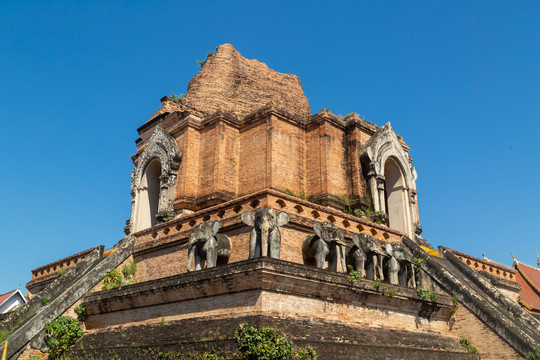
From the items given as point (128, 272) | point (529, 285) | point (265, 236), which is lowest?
point (265, 236)

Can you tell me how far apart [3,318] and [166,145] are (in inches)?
295

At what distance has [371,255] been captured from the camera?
39.4ft

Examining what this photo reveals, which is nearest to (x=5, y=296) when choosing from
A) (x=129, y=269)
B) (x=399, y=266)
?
(x=129, y=269)

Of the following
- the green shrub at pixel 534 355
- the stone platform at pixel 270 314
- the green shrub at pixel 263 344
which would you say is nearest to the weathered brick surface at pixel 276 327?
the stone platform at pixel 270 314

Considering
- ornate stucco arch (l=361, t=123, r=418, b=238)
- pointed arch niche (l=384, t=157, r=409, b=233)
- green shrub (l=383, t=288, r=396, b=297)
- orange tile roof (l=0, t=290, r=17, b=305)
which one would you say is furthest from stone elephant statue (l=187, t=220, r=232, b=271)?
orange tile roof (l=0, t=290, r=17, b=305)

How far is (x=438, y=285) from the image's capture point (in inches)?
512

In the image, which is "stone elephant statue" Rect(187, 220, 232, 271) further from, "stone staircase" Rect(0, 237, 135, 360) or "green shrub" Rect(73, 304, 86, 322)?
"stone staircase" Rect(0, 237, 135, 360)

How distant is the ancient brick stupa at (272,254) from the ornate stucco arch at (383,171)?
55 millimetres

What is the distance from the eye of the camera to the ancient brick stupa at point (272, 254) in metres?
9.29

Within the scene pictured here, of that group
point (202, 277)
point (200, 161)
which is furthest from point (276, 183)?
point (202, 277)

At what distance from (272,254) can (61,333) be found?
5.38 meters

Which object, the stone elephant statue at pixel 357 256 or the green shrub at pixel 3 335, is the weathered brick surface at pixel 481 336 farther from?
the green shrub at pixel 3 335

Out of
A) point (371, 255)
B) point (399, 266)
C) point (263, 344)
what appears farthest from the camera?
point (399, 266)

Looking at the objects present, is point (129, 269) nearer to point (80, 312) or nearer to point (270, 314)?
point (80, 312)
